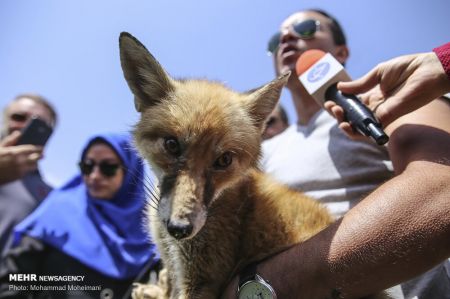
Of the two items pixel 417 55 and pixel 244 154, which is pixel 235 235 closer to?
pixel 244 154

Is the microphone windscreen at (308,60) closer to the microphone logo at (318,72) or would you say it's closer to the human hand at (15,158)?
the microphone logo at (318,72)

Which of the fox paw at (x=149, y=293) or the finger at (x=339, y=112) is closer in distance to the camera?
the finger at (x=339, y=112)

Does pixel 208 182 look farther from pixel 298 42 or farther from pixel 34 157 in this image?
pixel 34 157

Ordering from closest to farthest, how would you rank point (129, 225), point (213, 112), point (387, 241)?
point (387, 241) → point (213, 112) → point (129, 225)

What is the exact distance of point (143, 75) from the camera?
2.11 meters

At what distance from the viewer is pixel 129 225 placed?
4031mm

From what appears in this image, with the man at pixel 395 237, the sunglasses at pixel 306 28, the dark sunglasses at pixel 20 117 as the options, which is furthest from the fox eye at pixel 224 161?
the dark sunglasses at pixel 20 117

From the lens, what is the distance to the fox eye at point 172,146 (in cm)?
183

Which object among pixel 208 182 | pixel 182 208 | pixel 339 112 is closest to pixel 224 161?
pixel 208 182

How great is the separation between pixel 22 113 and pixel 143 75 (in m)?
2.70

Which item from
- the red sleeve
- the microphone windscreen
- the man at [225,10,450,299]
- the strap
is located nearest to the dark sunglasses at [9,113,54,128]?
the microphone windscreen

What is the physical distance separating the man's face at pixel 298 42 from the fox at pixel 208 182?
4.27ft

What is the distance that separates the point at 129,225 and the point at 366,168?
283cm

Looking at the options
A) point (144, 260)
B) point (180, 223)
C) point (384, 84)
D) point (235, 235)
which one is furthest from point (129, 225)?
point (384, 84)
